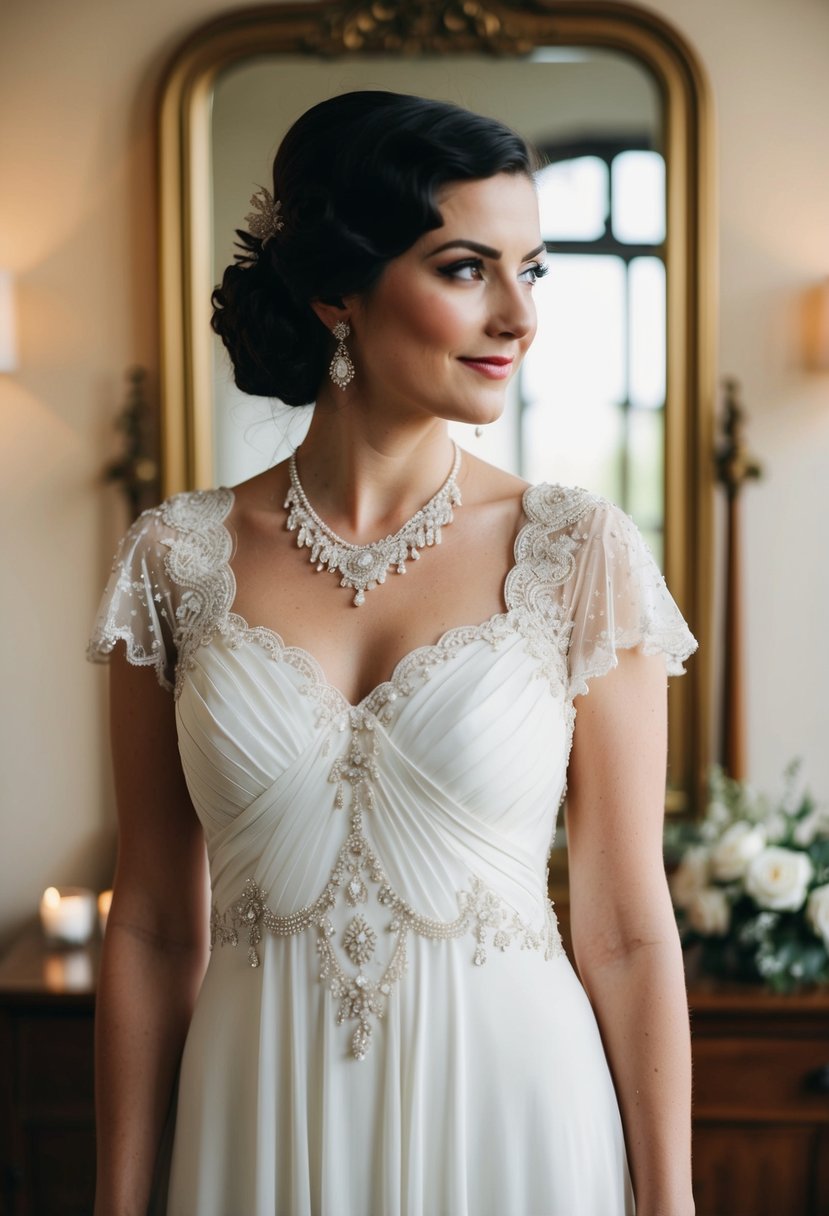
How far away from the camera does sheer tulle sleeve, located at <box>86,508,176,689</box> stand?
4.38ft

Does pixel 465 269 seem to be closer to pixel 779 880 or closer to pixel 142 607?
pixel 142 607

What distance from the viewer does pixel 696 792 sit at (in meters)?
2.71

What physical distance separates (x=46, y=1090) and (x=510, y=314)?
1.89 m

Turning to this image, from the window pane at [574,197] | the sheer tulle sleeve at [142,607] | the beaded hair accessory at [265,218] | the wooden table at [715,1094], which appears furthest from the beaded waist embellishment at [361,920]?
the window pane at [574,197]

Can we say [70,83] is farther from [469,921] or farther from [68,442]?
[469,921]

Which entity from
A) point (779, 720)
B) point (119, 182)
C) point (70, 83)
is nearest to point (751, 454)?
point (779, 720)

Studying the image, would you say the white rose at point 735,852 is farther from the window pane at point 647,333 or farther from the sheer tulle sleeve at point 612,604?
the sheer tulle sleeve at point 612,604

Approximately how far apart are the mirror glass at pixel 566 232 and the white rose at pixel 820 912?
88cm

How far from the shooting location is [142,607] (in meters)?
1.37

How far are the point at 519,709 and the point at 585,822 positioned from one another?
15cm

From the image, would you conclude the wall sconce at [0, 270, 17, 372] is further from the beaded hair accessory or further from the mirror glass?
the beaded hair accessory

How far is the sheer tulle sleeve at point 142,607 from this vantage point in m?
1.34

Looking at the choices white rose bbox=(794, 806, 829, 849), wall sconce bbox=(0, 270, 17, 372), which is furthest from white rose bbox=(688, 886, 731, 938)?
wall sconce bbox=(0, 270, 17, 372)

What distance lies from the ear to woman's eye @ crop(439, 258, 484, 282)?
0.53ft
